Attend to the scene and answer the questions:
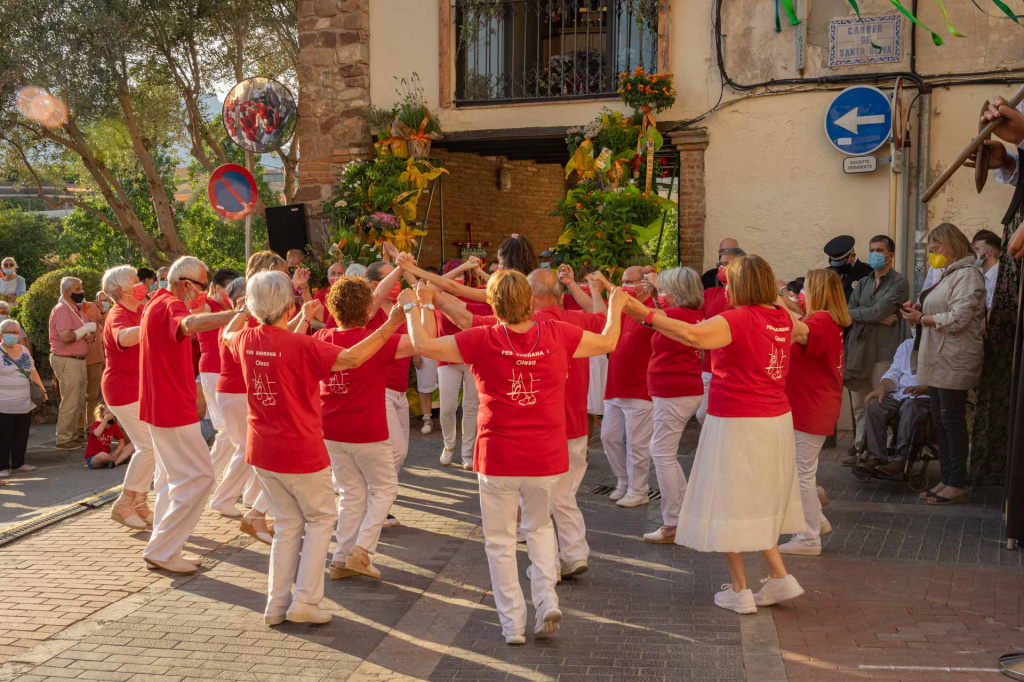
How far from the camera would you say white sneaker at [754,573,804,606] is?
5.73 m

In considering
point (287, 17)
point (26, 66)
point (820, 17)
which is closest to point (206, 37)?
point (287, 17)

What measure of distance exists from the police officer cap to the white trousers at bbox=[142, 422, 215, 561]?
7.06m

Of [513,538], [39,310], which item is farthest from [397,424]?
[39,310]

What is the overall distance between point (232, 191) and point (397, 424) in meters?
5.07

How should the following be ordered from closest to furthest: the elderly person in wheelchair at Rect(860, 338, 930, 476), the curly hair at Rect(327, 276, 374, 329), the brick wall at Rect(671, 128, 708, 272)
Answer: the curly hair at Rect(327, 276, 374, 329) → the elderly person in wheelchair at Rect(860, 338, 930, 476) → the brick wall at Rect(671, 128, 708, 272)

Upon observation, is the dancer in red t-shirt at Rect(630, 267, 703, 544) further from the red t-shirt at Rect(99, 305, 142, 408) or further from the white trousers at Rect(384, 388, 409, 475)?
the red t-shirt at Rect(99, 305, 142, 408)

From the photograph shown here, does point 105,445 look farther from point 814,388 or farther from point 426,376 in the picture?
point 814,388

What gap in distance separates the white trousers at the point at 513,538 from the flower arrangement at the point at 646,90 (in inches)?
311

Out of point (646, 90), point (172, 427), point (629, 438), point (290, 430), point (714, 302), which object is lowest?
point (629, 438)

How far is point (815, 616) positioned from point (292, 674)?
9.44 feet

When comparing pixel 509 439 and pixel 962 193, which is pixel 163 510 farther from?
pixel 962 193

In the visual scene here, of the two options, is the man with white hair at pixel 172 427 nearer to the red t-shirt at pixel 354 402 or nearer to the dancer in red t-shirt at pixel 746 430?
the red t-shirt at pixel 354 402

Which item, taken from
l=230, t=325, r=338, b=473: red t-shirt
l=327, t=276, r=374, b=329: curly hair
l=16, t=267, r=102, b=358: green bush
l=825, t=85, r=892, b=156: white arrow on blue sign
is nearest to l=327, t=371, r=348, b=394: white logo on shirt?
l=327, t=276, r=374, b=329: curly hair

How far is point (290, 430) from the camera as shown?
18.0ft
